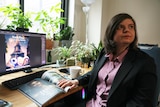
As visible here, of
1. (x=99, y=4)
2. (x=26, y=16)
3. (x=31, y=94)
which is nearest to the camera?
(x=31, y=94)

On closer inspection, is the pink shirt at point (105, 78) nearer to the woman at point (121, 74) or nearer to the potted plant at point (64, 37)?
the woman at point (121, 74)

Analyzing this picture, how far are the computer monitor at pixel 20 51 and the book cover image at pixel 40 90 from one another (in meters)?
0.20

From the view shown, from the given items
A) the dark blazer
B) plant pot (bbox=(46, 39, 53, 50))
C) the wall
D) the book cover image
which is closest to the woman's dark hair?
the dark blazer

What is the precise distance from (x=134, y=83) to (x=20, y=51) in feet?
3.08

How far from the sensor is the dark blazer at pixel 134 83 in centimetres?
108

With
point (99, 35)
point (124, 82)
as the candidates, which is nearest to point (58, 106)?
point (124, 82)

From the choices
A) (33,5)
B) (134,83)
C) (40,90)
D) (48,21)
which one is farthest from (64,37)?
(134,83)

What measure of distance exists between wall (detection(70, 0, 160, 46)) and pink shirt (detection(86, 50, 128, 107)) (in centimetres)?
158

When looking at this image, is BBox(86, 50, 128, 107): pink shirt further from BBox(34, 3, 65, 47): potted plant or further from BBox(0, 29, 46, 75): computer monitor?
BBox(34, 3, 65, 47): potted plant

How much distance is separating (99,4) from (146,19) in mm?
911

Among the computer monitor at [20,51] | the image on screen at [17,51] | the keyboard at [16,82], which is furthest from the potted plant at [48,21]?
the keyboard at [16,82]

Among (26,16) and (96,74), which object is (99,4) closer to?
(26,16)

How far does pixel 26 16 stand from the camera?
2.09 metres

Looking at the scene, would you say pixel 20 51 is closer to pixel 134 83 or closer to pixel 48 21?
pixel 134 83
